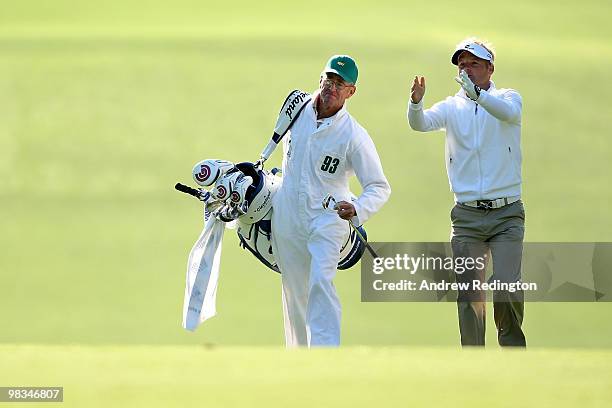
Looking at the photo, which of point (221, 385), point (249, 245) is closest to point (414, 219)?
point (249, 245)

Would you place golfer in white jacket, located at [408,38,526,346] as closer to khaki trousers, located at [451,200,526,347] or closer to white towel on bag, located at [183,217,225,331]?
khaki trousers, located at [451,200,526,347]

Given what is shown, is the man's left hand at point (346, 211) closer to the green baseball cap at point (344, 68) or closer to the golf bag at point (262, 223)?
the golf bag at point (262, 223)

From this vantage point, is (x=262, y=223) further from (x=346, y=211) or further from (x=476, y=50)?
(x=476, y=50)

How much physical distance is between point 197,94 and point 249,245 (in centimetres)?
1130

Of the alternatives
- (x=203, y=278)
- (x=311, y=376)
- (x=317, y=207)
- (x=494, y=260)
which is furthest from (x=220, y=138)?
(x=311, y=376)

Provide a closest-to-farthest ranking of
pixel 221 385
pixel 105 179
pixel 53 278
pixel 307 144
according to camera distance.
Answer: pixel 221 385, pixel 307 144, pixel 53 278, pixel 105 179

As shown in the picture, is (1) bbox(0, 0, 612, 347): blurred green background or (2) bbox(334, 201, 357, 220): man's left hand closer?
(2) bbox(334, 201, 357, 220): man's left hand

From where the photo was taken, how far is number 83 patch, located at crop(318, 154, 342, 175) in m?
8.65

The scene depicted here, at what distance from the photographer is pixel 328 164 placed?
8664 millimetres

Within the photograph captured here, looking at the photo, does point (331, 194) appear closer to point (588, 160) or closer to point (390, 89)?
point (588, 160)

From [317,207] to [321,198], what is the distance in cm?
6

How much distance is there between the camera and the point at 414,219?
1692 cm

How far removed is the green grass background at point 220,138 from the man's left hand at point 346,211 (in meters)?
4.64

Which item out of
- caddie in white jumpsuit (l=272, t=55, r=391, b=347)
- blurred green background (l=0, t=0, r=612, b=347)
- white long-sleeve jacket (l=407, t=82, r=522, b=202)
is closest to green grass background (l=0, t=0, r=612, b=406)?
blurred green background (l=0, t=0, r=612, b=347)
